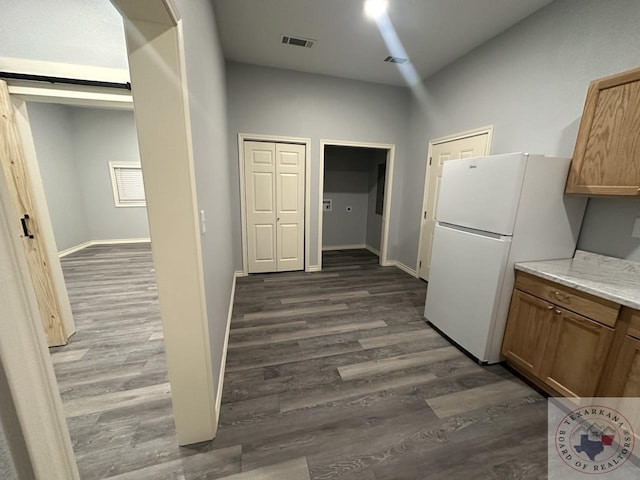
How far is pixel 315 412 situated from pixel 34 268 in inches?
99.5

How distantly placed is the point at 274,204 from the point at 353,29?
234cm

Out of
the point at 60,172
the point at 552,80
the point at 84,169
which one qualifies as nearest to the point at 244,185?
the point at 552,80

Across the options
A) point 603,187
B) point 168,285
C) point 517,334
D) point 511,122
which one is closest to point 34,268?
point 168,285

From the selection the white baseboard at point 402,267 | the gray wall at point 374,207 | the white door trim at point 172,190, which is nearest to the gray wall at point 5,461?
the white door trim at point 172,190

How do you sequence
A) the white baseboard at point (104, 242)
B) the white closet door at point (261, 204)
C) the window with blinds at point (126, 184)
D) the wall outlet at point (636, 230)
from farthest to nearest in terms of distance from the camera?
the window with blinds at point (126, 184) < the white baseboard at point (104, 242) < the white closet door at point (261, 204) < the wall outlet at point (636, 230)

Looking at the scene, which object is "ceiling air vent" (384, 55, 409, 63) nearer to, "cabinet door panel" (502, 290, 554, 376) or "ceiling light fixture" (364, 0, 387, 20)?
"ceiling light fixture" (364, 0, 387, 20)

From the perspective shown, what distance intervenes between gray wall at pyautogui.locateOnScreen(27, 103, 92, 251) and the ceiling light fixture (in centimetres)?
552

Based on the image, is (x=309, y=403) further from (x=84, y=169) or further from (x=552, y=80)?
(x=84, y=169)

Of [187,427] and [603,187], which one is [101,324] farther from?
[603,187]

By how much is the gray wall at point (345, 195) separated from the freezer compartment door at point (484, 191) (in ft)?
10.3

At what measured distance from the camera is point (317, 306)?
3.06m

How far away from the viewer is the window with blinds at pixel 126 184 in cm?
546

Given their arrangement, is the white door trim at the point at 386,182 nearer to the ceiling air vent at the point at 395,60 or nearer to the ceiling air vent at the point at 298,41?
the ceiling air vent at the point at 395,60

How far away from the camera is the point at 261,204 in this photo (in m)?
3.87
